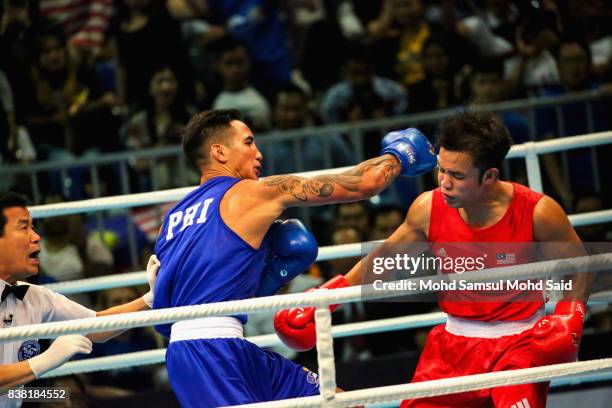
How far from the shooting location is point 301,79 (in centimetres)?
733

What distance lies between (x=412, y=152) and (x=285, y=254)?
58cm

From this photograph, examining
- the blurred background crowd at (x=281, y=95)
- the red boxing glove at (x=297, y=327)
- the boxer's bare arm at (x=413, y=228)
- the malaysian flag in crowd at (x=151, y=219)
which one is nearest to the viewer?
the red boxing glove at (x=297, y=327)

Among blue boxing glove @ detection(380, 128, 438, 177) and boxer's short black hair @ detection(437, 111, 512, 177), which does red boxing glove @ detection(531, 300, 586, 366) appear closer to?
boxer's short black hair @ detection(437, 111, 512, 177)

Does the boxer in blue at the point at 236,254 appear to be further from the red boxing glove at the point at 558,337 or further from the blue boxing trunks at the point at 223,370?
the red boxing glove at the point at 558,337

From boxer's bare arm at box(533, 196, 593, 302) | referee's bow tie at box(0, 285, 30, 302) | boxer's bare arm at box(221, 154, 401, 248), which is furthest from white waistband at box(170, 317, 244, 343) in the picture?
boxer's bare arm at box(533, 196, 593, 302)

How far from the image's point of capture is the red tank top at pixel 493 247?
3516mm

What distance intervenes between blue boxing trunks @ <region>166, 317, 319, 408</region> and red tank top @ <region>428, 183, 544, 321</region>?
62 cm

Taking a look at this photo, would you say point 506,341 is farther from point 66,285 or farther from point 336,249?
point 66,285

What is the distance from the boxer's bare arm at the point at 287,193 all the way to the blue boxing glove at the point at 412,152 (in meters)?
0.03

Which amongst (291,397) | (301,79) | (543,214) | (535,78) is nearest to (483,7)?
(535,78)

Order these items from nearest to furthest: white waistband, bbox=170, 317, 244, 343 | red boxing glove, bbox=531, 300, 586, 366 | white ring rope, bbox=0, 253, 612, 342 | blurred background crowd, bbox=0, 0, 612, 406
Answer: white ring rope, bbox=0, 253, 612, 342 → red boxing glove, bbox=531, 300, 586, 366 → white waistband, bbox=170, 317, 244, 343 → blurred background crowd, bbox=0, 0, 612, 406

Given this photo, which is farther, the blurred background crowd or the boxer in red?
the blurred background crowd

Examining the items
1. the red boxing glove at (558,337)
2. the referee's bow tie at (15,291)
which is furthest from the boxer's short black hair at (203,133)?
the red boxing glove at (558,337)

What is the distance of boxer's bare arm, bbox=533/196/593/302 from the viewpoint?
3.45 metres
